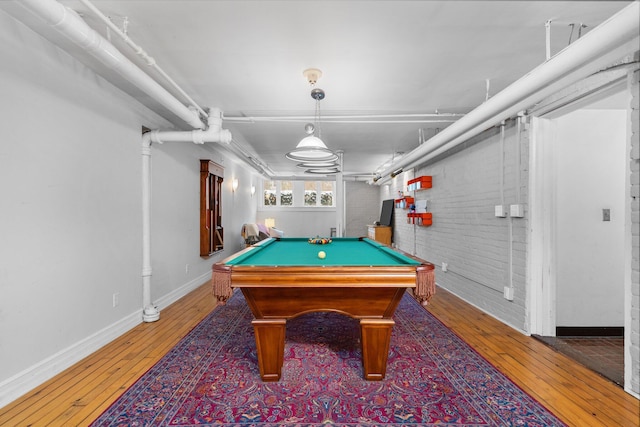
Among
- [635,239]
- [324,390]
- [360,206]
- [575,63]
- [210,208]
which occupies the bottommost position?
[324,390]

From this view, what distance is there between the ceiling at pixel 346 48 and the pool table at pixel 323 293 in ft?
5.83

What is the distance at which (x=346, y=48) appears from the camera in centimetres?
253

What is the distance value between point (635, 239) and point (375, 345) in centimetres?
195

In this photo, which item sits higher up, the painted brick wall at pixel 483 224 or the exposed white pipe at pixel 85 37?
the exposed white pipe at pixel 85 37

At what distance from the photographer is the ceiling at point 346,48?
2.05m

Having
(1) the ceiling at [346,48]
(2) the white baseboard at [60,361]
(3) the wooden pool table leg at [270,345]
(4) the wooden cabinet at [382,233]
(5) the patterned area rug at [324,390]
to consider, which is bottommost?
(5) the patterned area rug at [324,390]

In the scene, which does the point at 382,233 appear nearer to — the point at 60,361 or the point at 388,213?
the point at 388,213

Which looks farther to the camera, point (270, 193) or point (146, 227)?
point (270, 193)

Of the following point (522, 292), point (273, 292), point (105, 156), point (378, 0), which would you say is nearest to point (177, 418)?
point (273, 292)

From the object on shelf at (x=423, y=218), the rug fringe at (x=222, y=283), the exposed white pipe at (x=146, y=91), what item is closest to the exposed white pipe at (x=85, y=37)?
the exposed white pipe at (x=146, y=91)

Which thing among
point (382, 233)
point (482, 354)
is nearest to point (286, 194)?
point (382, 233)

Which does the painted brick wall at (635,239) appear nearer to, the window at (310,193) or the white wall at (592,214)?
the white wall at (592,214)

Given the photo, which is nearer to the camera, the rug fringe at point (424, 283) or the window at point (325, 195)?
the rug fringe at point (424, 283)

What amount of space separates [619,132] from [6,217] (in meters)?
5.54
